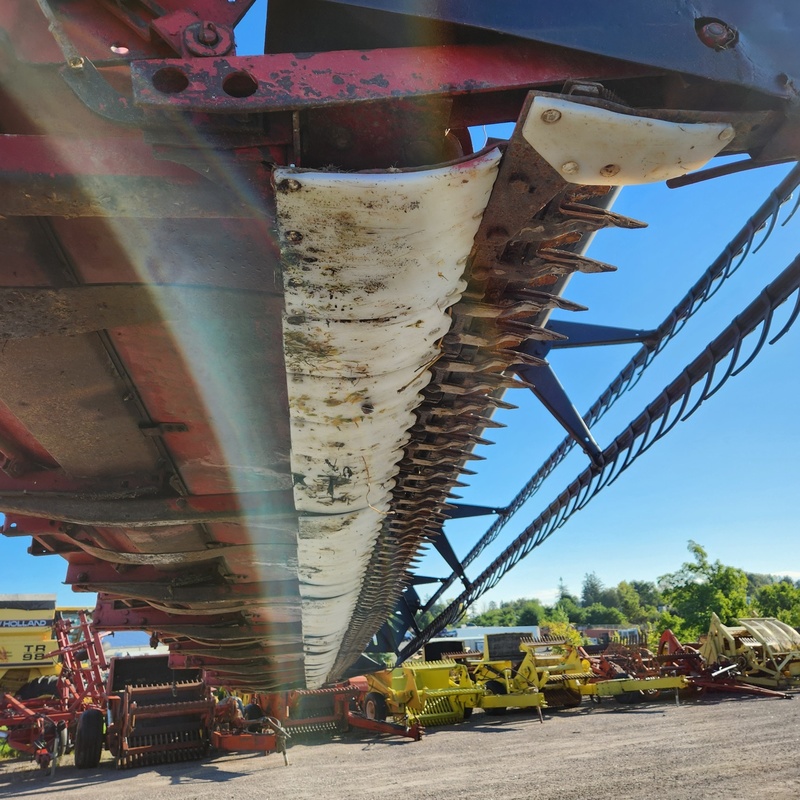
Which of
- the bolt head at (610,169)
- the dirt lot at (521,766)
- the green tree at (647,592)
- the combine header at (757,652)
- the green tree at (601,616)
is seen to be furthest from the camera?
the green tree at (647,592)

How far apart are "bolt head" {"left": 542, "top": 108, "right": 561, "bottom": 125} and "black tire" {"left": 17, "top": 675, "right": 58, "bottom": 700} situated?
17.2 m

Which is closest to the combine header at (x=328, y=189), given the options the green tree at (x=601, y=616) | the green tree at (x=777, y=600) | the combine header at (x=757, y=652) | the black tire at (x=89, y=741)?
the black tire at (x=89, y=741)

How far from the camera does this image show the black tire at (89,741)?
36.6 feet

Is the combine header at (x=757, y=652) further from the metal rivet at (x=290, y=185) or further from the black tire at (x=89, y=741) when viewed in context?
the metal rivet at (x=290, y=185)

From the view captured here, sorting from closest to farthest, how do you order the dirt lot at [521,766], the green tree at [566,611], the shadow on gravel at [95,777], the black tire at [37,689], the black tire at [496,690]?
the dirt lot at [521,766]
the shadow on gravel at [95,777]
the black tire at [496,690]
the black tire at [37,689]
the green tree at [566,611]

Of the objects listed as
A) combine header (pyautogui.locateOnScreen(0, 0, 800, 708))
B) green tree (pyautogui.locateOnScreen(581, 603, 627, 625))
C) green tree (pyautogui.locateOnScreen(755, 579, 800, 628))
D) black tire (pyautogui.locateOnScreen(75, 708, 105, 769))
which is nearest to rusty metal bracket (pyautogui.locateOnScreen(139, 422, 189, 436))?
combine header (pyautogui.locateOnScreen(0, 0, 800, 708))

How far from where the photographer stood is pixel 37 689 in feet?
49.1

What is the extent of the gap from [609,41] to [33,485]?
300 cm

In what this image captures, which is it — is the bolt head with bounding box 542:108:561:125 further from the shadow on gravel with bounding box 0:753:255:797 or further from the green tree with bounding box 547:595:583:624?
the green tree with bounding box 547:595:583:624

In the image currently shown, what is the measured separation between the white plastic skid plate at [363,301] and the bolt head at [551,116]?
12 cm

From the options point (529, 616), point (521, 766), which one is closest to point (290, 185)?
point (521, 766)

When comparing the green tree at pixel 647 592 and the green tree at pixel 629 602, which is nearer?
the green tree at pixel 629 602

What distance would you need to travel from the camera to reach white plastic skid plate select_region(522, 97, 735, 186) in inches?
49.6

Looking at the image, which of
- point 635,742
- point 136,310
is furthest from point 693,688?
point 136,310
